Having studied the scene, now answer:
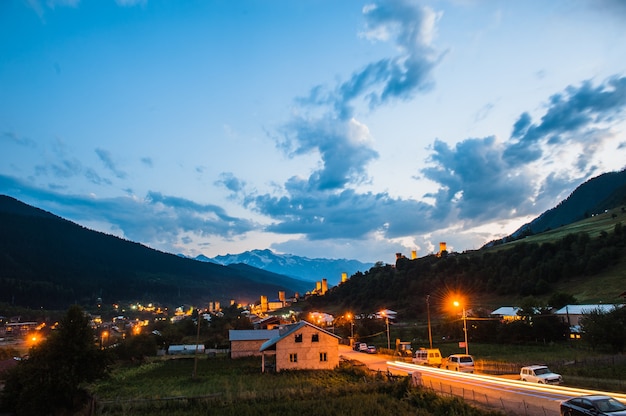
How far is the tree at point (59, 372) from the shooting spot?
3497 cm

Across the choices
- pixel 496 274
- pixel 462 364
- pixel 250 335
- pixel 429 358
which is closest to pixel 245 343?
pixel 250 335

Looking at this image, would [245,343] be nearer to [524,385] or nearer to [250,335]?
[250,335]

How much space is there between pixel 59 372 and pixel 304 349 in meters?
24.6

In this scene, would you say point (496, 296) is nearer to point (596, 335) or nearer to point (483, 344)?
point (483, 344)

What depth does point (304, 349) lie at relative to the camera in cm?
4900

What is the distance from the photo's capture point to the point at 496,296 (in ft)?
374

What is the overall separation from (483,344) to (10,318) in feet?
525

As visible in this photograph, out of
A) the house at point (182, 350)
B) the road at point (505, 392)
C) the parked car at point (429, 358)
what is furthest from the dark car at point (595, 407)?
the house at point (182, 350)

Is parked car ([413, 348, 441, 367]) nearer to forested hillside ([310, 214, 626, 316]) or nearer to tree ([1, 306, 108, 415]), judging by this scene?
tree ([1, 306, 108, 415])

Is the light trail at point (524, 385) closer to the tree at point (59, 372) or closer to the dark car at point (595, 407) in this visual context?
the dark car at point (595, 407)

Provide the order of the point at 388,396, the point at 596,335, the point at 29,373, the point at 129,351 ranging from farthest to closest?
the point at 129,351 → the point at 596,335 → the point at 29,373 → the point at 388,396

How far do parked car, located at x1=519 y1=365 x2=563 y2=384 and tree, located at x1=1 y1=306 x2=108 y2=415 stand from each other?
35927 mm

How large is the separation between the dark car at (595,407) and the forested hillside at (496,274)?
7137 cm

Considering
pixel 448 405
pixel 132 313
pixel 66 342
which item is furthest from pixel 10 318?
pixel 448 405
